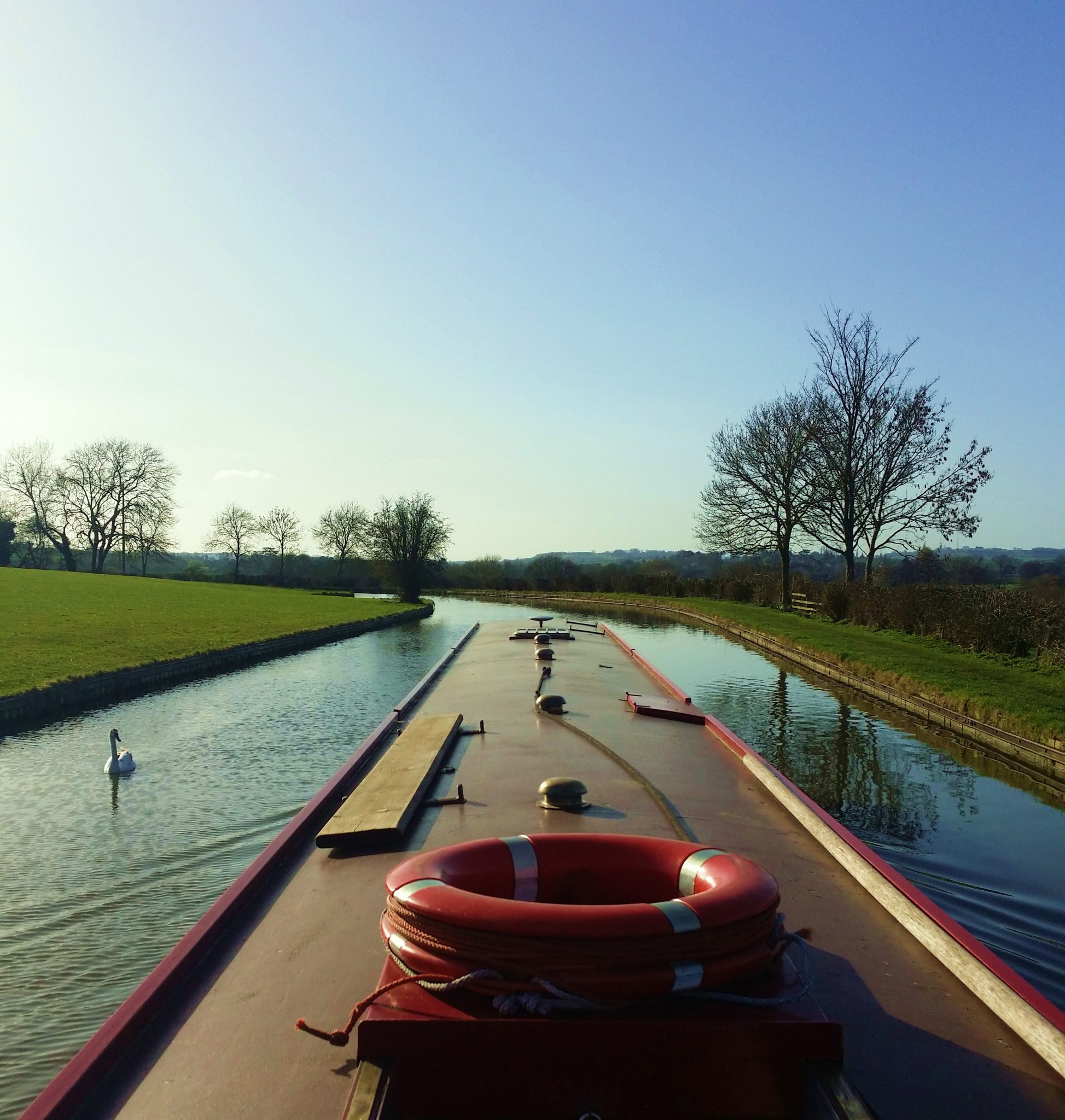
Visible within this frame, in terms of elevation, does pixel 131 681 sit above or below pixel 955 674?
below

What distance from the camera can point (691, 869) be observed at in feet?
10.3

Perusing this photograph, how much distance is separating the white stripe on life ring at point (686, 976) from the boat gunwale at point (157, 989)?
6.20 feet

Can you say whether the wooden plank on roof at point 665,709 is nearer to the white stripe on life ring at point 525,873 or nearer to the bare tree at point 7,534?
the white stripe on life ring at point 525,873

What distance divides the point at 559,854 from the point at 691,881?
501 mm

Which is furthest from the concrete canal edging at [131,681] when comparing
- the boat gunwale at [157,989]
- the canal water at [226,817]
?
the boat gunwale at [157,989]

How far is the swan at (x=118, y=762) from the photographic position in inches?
350

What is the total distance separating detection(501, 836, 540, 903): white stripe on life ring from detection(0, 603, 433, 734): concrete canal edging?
10003 mm

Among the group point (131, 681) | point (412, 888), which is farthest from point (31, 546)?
point (412, 888)

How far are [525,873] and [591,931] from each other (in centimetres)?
74

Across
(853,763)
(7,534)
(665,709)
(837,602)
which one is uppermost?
(7,534)

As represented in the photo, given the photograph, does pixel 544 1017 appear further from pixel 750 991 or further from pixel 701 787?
pixel 701 787

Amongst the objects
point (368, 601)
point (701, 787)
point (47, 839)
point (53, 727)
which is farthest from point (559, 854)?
point (368, 601)

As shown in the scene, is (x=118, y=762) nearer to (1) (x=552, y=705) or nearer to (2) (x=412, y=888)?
(1) (x=552, y=705)

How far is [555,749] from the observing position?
7.58 metres
